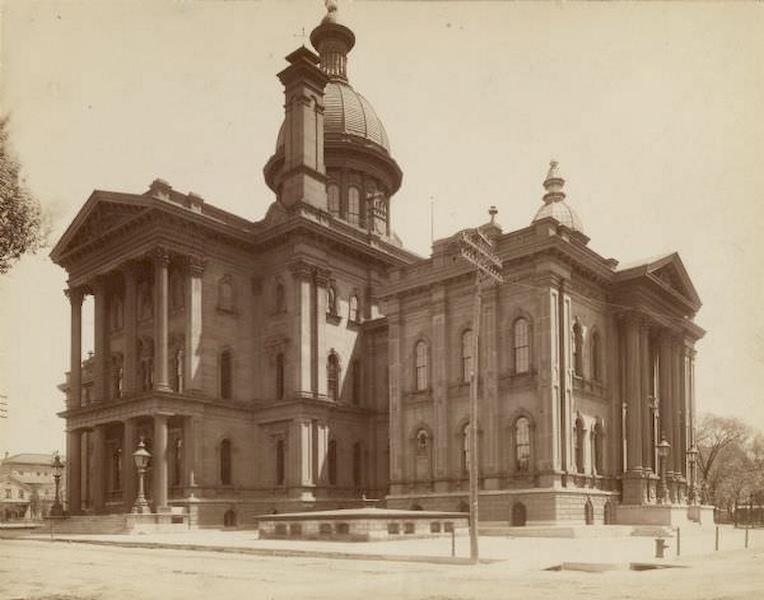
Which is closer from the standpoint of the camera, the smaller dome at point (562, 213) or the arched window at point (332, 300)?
the arched window at point (332, 300)

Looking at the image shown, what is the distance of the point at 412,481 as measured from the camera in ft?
148

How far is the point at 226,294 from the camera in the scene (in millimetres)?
48969

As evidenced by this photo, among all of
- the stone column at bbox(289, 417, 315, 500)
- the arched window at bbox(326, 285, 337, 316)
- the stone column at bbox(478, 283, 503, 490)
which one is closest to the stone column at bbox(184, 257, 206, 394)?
the stone column at bbox(289, 417, 315, 500)

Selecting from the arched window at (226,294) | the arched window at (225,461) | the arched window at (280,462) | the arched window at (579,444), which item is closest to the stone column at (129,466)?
the arched window at (225,461)

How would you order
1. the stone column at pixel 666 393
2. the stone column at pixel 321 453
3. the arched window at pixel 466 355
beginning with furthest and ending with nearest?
the stone column at pixel 666 393 < the stone column at pixel 321 453 < the arched window at pixel 466 355

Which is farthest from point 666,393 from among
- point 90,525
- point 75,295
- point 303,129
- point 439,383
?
point 75,295

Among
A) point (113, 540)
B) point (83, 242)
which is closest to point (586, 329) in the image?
point (113, 540)

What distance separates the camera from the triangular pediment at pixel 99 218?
46625mm

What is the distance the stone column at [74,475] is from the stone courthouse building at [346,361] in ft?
0.77

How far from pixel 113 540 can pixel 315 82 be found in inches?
1125

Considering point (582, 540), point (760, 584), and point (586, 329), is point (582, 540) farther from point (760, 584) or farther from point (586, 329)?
point (760, 584)

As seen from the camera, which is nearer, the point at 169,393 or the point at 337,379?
the point at 169,393

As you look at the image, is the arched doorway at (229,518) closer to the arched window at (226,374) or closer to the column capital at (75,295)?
the arched window at (226,374)

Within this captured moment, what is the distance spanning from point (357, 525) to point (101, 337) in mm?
25345
